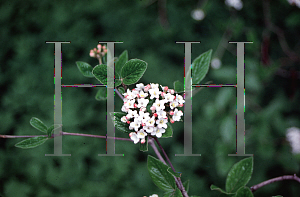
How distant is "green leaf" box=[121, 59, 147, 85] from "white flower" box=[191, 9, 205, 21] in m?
0.85

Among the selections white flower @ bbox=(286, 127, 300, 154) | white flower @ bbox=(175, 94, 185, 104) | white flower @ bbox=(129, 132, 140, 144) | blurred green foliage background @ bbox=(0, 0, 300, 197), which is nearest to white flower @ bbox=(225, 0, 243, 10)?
blurred green foliage background @ bbox=(0, 0, 300, 197)

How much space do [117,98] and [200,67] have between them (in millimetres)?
691

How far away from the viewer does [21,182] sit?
3.69ft

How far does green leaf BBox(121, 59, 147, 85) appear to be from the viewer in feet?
1.45

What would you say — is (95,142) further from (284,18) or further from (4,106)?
(284,18)

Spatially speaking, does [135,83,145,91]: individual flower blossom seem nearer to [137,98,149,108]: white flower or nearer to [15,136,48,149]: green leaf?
[137,98,149,108]: white flower

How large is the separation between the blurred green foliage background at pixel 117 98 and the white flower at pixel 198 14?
21mm

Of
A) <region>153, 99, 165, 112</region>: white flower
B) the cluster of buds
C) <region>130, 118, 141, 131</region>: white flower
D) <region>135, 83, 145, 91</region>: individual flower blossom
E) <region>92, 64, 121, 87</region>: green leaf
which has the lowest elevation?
<region>130, 118, 141, 131</region>: white flower

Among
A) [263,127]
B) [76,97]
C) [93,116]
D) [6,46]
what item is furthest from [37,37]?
[263,127]

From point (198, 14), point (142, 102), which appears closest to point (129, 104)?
point (142, 102)

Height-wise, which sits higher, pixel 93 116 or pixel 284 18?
pixel 284 18

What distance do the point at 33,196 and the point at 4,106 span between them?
47 centimetres

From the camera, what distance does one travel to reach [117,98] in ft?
3.75
